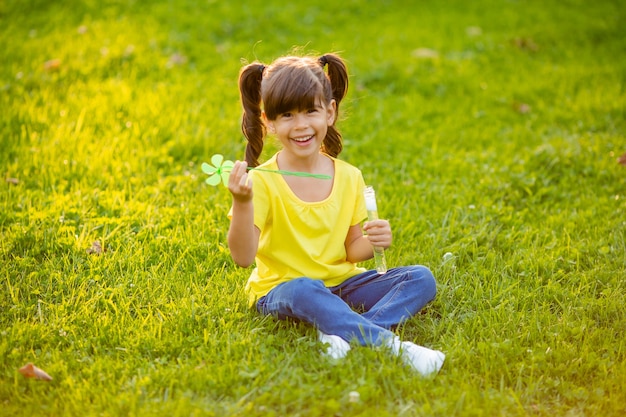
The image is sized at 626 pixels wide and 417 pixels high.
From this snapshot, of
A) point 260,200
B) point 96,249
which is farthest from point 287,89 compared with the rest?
point 96,249

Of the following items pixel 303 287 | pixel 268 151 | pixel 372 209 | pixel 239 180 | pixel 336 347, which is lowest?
pixel 268 151

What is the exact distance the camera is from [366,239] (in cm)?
279

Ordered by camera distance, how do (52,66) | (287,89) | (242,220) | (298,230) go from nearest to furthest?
(242,220) → (287,89) → (298,230) → (52,66)

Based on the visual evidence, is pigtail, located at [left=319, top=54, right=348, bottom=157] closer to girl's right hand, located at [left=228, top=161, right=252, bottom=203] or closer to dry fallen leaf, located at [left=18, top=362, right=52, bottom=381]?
girl's right hand, located at [left=228, top=161, right=252, bottom=203]

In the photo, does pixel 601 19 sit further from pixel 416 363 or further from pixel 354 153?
pixel 416 363

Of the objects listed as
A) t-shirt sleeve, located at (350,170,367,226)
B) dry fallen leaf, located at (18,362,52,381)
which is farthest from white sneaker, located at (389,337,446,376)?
dry fallen leaf, located at (18,362,52,381)

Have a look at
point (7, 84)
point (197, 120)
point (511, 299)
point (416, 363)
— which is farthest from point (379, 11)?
point (416, 363)

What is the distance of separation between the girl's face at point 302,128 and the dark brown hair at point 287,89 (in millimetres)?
27

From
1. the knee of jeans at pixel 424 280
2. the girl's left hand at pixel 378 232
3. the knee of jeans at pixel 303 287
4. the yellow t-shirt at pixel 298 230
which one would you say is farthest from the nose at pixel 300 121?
the knee of jeans at pixel 424 280

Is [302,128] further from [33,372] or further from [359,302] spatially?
[33,372]

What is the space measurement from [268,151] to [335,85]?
5.54 feet

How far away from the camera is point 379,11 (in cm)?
753

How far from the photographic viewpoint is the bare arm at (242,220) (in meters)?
2.32

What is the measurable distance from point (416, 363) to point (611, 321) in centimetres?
97
